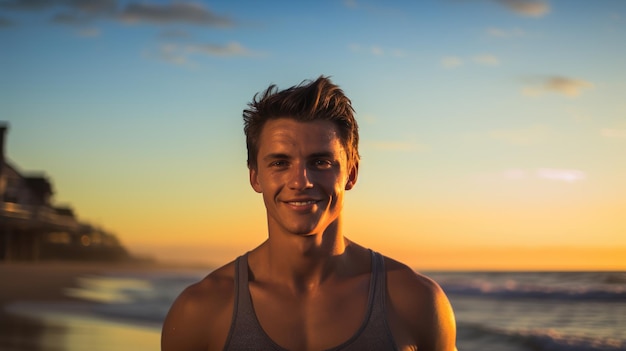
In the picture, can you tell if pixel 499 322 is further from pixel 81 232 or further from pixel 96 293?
pixel 81 232

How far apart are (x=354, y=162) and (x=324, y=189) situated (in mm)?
227

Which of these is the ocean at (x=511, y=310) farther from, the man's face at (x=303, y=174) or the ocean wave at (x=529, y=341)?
the man's face at (x=303, y=174)

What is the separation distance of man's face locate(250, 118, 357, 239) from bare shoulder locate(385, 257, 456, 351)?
0.31 m

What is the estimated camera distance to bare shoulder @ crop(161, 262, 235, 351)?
111 inches

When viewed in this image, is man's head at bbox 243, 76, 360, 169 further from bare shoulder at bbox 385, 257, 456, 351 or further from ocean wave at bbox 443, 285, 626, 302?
ocean wave at bbox 443, 285, 626, 302

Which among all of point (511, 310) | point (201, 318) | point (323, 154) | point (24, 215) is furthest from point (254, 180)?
point (24, 215)

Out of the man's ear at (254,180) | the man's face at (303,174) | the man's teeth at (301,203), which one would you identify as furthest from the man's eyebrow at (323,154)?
the man's ear at (254,180)

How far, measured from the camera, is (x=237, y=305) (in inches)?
110

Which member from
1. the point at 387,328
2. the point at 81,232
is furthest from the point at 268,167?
the point at 81,232

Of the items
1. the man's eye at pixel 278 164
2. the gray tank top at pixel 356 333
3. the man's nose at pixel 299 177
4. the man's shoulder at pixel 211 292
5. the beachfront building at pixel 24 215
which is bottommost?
the gray tank top at pixel 356 333

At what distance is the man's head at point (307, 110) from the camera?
271 cm

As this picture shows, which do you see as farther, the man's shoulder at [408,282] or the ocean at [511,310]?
the ocean at [511,310]

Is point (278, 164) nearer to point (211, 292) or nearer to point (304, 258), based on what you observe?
point (304, 258)

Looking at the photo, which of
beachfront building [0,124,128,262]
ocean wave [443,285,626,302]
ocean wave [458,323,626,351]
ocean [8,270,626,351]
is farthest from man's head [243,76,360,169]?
beachfront building [0,124,128,262]
